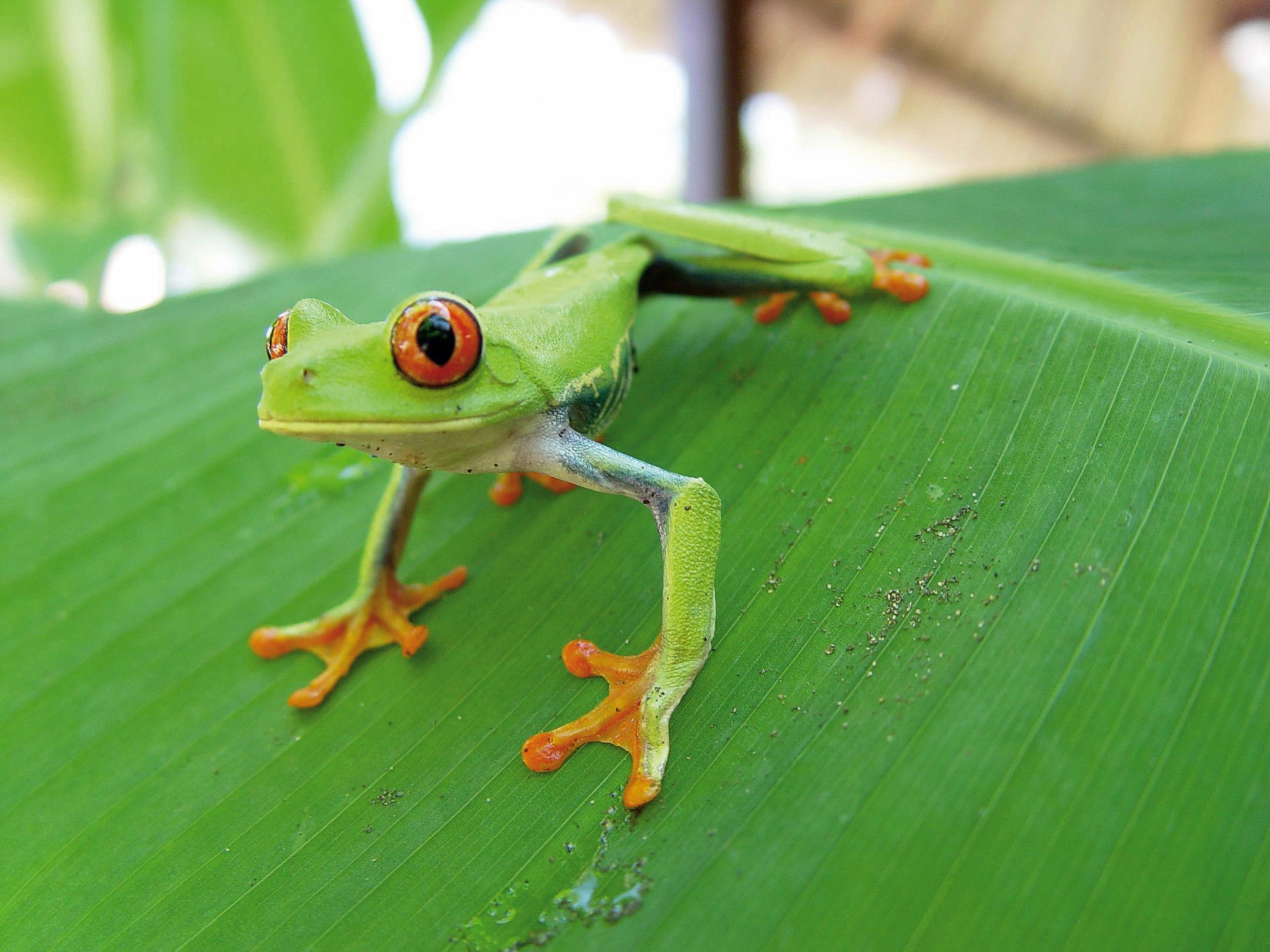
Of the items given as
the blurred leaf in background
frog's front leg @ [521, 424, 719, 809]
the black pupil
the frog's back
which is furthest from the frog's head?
the blurred leaf in background

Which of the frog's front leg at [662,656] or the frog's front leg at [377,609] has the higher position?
the frog's front leg at [662,656]

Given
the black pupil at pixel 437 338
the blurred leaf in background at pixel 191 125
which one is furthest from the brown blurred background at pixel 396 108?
the black pupil at pixel 437 338

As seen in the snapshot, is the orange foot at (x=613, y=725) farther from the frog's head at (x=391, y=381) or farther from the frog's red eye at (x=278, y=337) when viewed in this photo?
the frog's red eye at (x=278, y=337)

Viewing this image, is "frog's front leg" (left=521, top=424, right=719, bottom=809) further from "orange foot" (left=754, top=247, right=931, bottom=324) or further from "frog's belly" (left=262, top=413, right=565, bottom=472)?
"orange foot" (left=754, top=247, right=931, bottom=324)

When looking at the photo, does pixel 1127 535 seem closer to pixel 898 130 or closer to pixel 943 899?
pixel 943 899

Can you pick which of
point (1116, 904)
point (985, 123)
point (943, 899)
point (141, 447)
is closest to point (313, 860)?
point (943, 899)

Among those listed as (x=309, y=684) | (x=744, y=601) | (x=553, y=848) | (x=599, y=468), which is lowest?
(x=309, y=684)
